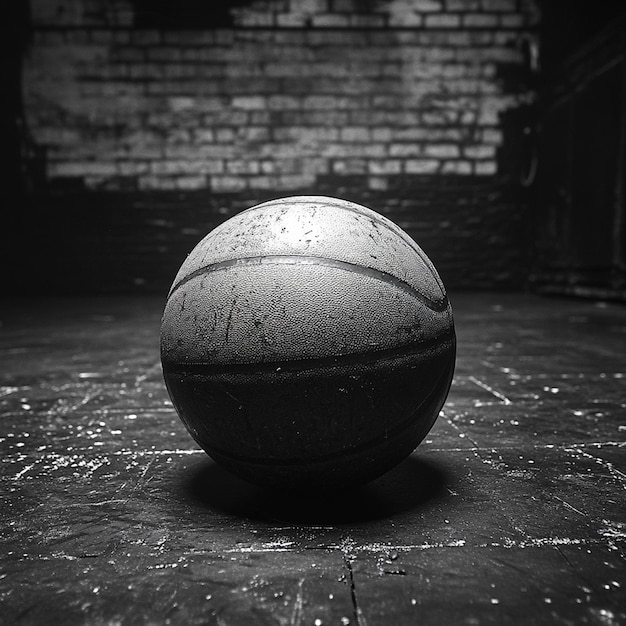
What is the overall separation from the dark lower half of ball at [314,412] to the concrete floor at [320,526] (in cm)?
13

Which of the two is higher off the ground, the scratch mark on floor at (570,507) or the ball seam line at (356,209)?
the ball seam line at (356,209)

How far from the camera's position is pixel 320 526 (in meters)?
1.58

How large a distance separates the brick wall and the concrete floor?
7.48 m

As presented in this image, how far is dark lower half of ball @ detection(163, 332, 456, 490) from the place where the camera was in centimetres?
Answer: 157

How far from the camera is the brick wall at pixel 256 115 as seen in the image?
9.92m

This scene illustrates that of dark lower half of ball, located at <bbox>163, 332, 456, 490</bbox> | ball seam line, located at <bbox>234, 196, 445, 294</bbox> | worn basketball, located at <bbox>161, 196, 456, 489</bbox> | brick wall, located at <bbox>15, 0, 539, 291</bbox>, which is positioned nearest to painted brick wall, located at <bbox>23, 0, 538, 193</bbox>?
brick wall, located at <bbox>15, 0, 539, 291</bbox>

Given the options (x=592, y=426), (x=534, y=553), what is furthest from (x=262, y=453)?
(x=592, y=426)

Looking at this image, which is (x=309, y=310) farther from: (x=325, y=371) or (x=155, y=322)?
(x=155, y=322)

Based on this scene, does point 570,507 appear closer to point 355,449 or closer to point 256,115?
point 355,449

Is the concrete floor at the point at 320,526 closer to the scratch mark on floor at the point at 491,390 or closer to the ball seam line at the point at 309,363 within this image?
the scratch mark on floor at the point at 491,390

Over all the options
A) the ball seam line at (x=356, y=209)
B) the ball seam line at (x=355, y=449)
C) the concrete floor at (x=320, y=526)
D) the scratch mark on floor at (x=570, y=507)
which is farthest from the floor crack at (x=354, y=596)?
the ball seam line at (x=356, y=209)

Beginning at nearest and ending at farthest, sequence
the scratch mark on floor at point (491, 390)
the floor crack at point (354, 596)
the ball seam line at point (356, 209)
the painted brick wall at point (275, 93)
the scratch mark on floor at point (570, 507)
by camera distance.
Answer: the floor crack at point (354, 596)
the scratch mark on floor at point (570, 507)
the ball seam line at point (356, 209)
the scratch mark on floor at point (491, 390)
the painted brick wall at point (275, 93)

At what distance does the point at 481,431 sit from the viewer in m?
2.50

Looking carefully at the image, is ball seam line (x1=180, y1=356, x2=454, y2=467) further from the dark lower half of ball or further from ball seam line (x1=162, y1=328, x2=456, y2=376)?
ball seam line (x1=162, y1=328, x2=456, y2=376)
